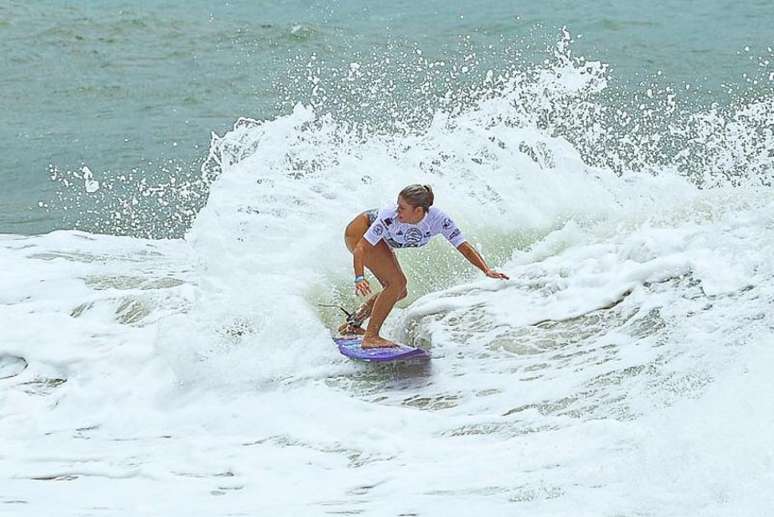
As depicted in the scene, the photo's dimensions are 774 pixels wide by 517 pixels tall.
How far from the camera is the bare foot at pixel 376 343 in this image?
28.0 ft

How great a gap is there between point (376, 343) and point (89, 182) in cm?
744

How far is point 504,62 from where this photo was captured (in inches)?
746

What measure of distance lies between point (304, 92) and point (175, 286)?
7683mm

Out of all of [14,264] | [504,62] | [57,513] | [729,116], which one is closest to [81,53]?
[504,62]

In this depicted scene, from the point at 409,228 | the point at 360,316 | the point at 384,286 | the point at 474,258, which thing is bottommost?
the point at 360,316

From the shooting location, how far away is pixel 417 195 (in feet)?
26.9

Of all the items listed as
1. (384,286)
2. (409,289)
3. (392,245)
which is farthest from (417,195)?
(409,289)

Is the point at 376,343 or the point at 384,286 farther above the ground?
the point at 384,286

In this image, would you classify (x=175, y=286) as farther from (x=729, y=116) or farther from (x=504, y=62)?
(x=504, y=62)

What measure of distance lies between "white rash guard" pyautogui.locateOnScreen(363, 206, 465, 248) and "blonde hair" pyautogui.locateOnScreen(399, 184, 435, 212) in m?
0.22

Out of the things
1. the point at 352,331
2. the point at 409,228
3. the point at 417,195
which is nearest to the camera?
the point at 417,195

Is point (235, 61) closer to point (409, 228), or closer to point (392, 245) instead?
point (392, 245)

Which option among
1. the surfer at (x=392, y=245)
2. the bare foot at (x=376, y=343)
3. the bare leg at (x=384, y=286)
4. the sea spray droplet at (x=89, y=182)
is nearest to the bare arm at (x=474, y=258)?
the surfer at (x=392, y=245)

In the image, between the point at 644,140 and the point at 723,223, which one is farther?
the point at 644,140
